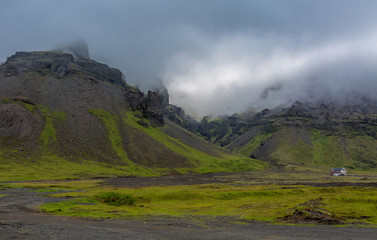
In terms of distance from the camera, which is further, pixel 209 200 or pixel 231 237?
pixel 209 200

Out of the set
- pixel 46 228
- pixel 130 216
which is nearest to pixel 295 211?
pixel 130 216

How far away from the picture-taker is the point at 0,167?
487 ft

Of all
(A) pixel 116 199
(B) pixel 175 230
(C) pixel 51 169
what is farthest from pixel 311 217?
(C) pixel 51 169

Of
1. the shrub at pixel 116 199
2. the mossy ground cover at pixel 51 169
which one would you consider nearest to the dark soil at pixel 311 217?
the shrub at pixel 116 199

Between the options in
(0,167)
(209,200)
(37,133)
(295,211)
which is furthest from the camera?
(37,133)

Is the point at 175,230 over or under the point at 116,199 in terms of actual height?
over

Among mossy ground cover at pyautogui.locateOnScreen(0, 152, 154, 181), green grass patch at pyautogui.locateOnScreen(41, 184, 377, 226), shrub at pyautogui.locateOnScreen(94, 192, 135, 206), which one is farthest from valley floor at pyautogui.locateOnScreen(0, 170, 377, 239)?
mossy ground cover at pyautogui.locateOnScreen(0, 152, 154, 181)

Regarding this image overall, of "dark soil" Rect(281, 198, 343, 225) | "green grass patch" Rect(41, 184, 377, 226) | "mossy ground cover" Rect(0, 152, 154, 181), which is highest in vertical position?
"dark soil" Rect(281, 198, 343, 225)

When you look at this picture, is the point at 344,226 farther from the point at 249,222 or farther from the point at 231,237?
the point at 231,237

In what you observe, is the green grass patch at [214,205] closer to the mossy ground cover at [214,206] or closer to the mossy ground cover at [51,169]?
the mossy ground cover at [214,206]

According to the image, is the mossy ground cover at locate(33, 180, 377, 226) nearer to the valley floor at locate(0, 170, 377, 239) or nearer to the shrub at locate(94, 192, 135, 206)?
the shrub at locate(94, 192, 135, 206)

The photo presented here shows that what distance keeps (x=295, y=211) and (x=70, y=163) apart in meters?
159

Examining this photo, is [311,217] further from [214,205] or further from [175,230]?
[214,205]

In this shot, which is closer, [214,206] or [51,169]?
[214,206]
